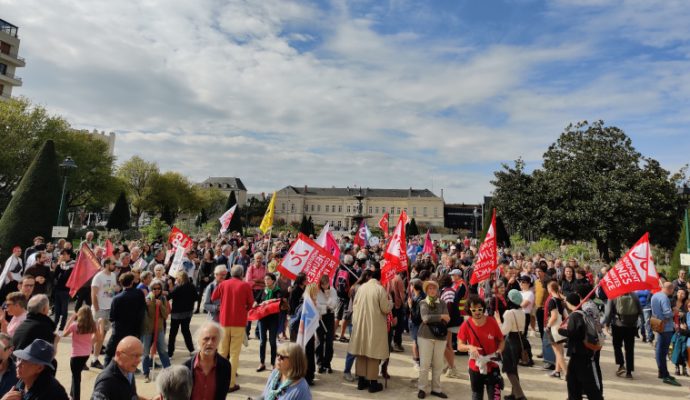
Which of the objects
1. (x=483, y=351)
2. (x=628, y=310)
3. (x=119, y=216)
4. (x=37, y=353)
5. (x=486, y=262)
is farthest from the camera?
(x=119, y=216)

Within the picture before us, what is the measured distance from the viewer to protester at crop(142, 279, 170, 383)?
655 cm

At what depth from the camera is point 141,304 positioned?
611 cm

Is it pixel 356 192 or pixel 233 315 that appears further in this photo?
pixel 356 192

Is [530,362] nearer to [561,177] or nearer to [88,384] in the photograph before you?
[88,384]

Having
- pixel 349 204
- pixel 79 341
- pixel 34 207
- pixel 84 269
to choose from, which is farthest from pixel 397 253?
pixel 349 204

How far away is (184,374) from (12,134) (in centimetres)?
3854

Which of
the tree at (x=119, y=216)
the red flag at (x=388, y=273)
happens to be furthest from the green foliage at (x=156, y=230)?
the red flag at (x=388, y=273)

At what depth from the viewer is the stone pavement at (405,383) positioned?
252 inches

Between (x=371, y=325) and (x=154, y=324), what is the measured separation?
356 cm

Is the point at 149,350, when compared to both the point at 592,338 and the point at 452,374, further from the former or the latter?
the point at 592,338

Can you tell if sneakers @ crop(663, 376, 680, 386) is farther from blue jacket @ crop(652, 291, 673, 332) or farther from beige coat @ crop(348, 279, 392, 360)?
beige coat @ crop(348, 279, 392, 360)

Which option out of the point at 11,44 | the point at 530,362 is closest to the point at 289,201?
the point at 11,44

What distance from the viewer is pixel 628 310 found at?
7.45 m

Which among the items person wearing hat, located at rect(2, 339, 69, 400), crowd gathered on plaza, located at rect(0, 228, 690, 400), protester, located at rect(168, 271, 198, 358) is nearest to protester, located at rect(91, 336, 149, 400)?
crowd gathered on plaza, located at rect(0, 228, 690, 400)
